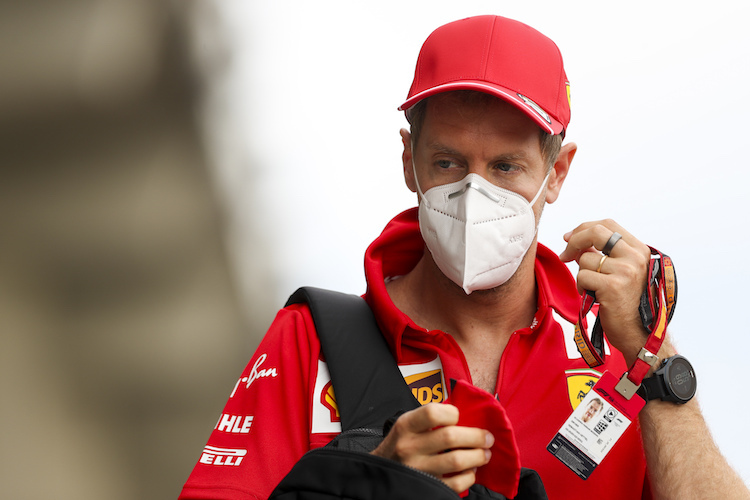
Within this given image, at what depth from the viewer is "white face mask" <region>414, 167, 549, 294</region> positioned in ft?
5.22

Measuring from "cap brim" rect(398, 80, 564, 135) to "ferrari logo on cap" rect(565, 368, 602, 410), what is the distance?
59 cm

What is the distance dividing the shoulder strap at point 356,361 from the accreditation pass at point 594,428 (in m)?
0.33

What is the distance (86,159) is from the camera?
10.8 ft

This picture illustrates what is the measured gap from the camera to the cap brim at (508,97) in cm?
Result: 160

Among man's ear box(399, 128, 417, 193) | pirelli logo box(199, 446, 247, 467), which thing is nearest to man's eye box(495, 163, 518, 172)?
man's ear box(399, 128, 417, 193)

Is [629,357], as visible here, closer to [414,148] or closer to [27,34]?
[414,148]

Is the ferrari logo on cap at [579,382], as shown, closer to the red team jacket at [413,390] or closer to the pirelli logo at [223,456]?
the red team jacket at [413,390]

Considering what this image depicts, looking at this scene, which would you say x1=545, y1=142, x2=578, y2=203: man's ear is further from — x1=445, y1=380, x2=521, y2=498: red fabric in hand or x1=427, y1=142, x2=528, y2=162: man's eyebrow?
x1=445, y1=380, x2=521, y2=498: red fabric in hand

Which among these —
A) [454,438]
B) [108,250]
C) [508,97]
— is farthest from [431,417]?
[108,250]

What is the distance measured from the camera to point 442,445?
107 centimetres

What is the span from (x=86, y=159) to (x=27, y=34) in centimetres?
60

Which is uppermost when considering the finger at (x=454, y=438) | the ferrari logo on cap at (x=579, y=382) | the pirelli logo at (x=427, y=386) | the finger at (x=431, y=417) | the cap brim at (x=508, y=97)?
the cap brim at (x=508, y=97)

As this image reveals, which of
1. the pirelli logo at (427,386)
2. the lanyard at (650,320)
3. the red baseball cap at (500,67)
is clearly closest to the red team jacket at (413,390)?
the pirelli logo at (427,386)

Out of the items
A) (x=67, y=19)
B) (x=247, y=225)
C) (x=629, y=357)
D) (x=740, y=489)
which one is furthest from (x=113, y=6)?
(x=740, y=489)
